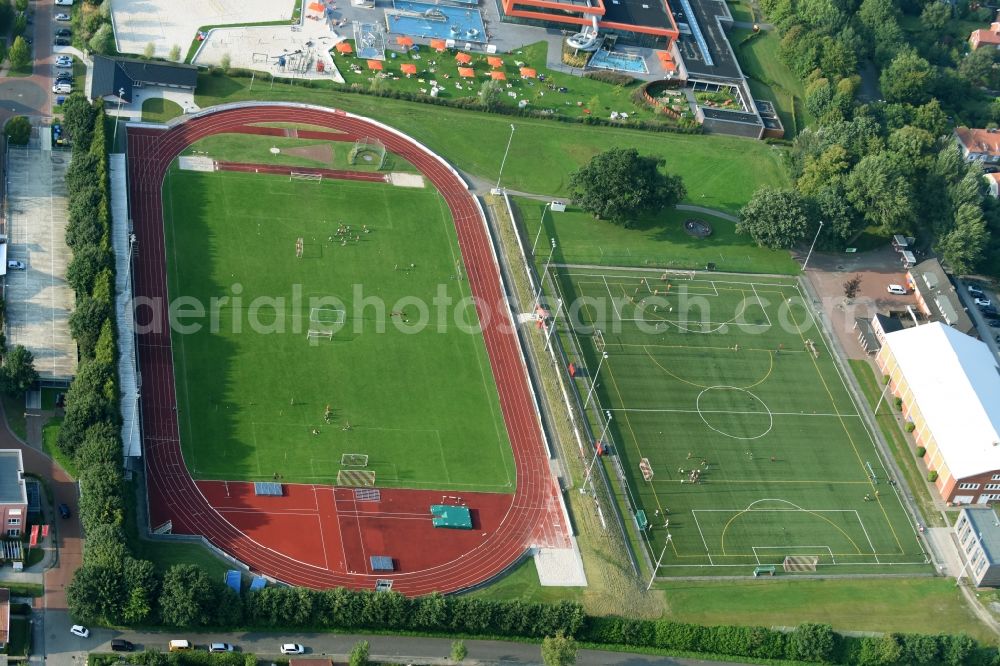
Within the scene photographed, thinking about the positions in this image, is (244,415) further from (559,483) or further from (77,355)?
(559,483)

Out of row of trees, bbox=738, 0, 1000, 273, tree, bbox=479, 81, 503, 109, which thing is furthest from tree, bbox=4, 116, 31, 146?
row of trees, bbox=738, 0, 1000, 273

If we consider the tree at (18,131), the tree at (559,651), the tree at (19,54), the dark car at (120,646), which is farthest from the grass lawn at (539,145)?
the dark car at (120,646)

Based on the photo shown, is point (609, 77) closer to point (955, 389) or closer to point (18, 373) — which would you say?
point (955, 389)

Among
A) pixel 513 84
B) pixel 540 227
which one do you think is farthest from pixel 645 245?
pixel 513 84

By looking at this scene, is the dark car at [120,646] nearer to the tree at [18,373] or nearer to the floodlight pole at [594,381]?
the tree at [18,373]

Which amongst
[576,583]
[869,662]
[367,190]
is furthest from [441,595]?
[367,190]

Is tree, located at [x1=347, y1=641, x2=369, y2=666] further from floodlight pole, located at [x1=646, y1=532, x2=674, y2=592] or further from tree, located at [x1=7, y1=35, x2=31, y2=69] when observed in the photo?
tree, located at [x1=7, y1=35, x2=31, y2=69]

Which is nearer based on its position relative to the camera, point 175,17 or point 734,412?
point 734,412
